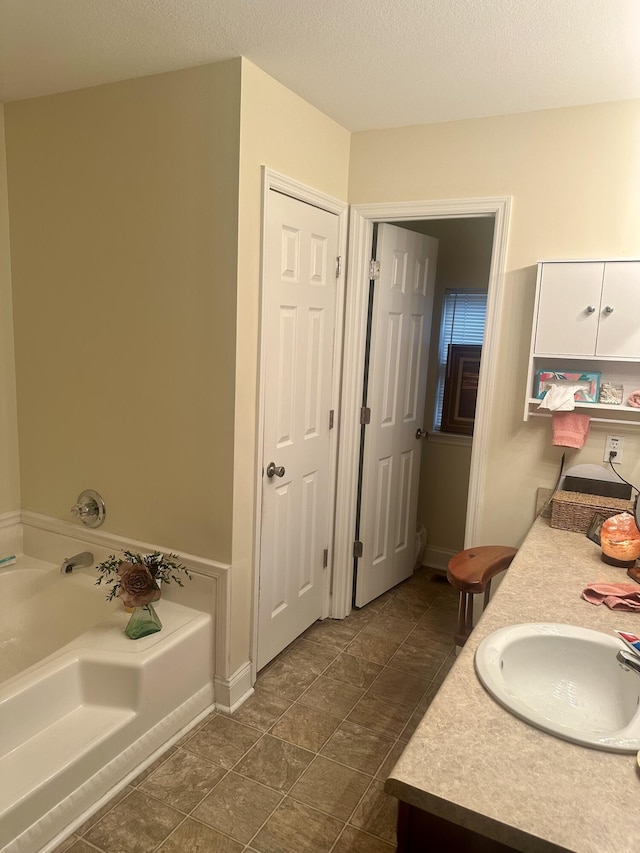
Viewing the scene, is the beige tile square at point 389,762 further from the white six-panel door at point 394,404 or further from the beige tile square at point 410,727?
the white six-panel door at point 394,404

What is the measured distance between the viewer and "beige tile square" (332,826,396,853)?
1784 millimetres

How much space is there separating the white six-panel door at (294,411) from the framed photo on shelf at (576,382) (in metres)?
0.97

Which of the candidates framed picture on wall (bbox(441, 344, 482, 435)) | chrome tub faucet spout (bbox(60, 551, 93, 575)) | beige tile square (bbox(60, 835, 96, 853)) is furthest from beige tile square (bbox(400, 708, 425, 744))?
framed picture on wall (bbox(441, 344, 482, 435))

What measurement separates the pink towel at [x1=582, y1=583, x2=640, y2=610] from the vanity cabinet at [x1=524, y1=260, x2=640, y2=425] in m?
0.82

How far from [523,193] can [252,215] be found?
113 cm

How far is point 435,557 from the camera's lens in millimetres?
3893

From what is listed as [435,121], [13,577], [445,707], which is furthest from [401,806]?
[435,121]

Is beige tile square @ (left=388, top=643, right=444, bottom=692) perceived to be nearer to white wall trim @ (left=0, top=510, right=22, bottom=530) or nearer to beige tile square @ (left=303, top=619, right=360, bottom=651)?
beige tile square @ (left=303, top=619, right=360, bottom=651)

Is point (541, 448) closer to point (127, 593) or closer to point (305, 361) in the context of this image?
point (305, 361)

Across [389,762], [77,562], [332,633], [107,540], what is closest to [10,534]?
[77,562]

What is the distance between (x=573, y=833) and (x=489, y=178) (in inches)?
Answer: 92.0

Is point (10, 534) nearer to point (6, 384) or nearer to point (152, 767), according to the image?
point (6, 384)

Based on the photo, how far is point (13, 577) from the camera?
2682 millimetres

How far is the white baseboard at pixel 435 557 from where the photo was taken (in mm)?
3865
